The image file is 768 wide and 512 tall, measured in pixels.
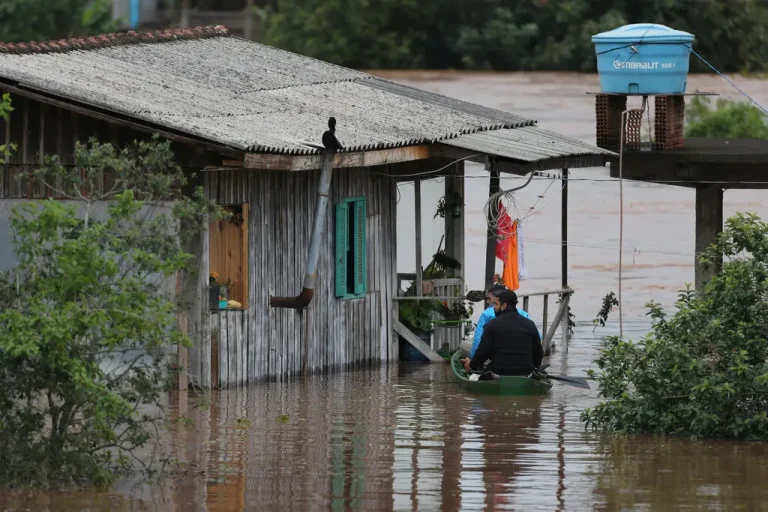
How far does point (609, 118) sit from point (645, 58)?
4.42 feet

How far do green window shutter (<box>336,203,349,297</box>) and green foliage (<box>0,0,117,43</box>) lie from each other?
1230 inches

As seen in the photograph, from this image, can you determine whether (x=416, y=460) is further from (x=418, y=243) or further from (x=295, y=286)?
(x=418, y=243)

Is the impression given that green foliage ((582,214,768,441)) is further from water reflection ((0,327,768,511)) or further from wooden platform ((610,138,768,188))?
wooden platform ((610,138,768,188))

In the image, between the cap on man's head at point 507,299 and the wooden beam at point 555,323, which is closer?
the cap on man's head at point 507,299

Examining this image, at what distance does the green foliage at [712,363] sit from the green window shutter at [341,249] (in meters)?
4.87

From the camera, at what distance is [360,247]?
19.0 m

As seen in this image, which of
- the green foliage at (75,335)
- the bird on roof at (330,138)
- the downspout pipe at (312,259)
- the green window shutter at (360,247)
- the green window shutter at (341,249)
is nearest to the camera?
the green foliage at (75,335)

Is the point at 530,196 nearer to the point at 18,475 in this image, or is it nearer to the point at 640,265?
the point at 640,265

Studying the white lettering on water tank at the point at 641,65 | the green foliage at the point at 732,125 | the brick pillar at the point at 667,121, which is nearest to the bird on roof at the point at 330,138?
the white lettering on water tank at the point at 641,65

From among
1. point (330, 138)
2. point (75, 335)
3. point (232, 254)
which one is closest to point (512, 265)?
point (330, 138)

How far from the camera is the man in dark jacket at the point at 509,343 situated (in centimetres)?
1634

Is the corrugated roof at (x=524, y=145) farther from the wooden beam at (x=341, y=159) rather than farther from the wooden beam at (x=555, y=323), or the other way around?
the wooden beam at (x=555, y=323)

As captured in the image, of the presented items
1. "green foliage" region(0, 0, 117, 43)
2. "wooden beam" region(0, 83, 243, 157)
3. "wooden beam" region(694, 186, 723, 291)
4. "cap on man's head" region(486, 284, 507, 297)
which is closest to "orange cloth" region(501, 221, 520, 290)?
"cap on man's head" region(486, 284, 507, 297)

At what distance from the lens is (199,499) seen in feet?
37.8
